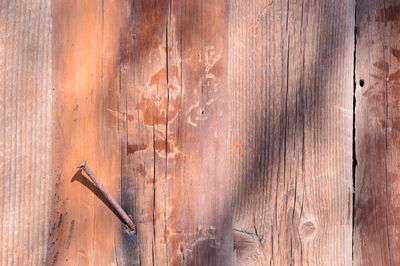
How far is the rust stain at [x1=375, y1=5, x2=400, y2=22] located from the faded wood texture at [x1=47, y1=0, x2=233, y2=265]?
19.1 inches

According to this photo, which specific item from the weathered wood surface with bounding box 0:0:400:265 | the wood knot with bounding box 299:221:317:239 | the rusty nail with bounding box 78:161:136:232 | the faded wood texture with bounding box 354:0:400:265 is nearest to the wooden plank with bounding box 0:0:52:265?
the weathered wood surface with bounding box 0:0:400:265

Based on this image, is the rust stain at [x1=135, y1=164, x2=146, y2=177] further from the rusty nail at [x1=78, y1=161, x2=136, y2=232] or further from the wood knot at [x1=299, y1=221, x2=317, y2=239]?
the wood knot at [x1=299, y1=221, x2=317, y2=239]

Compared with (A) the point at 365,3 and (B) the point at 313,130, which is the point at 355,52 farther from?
(B) the point at 313,130

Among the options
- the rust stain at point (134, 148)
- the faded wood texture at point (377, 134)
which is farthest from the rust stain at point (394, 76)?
the rust stain at point (134, 148)

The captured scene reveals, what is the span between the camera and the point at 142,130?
3.89 ft

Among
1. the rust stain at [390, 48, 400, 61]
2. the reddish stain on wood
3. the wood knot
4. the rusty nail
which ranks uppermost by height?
the rust stain at [390, 48, 400, 61]

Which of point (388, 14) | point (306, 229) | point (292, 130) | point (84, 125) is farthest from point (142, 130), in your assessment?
point (388, 14)

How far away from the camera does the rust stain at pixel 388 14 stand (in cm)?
126

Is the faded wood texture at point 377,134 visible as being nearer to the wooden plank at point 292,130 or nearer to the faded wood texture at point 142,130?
the wooden plank at point 292,130

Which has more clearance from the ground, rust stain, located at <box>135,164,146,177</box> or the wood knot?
rust stain, located at <box>135,164,146,177</box>

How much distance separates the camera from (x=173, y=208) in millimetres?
1208

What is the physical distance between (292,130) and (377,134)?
272 millimetres

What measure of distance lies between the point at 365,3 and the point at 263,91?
423 mm

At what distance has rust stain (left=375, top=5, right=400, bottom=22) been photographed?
126 centimetres
